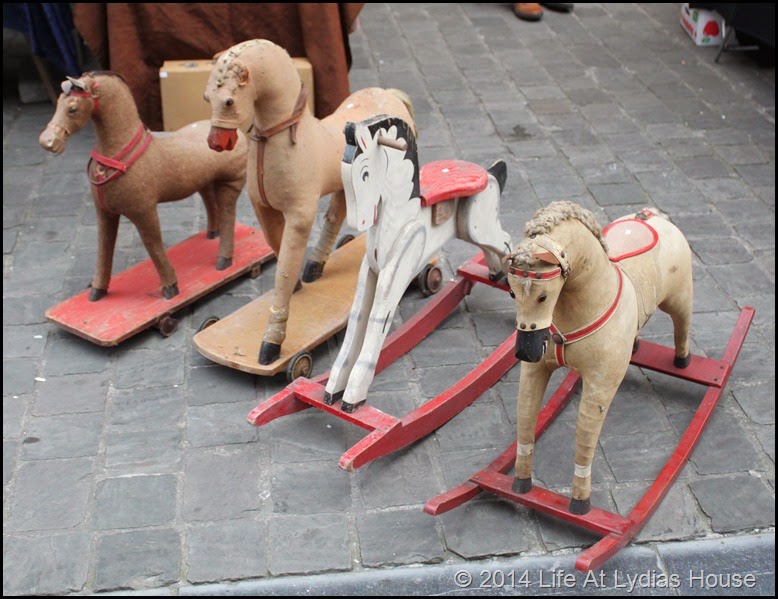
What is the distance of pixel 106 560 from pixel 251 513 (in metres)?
0.47

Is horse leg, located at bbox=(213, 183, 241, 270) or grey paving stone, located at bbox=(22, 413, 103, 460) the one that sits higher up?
horse leg, located at bbox=(213, 183, 241, 270)

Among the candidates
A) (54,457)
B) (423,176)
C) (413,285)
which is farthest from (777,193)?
(54,457)

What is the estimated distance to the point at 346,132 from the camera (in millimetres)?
2912

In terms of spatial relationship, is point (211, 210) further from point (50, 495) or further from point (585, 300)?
point (585, 300)

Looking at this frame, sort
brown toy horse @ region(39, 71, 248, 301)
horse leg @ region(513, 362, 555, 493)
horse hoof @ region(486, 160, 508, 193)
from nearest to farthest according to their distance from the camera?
horse leg @ region(513, 362, 555, 493) < brown toy horse @ region(39, 71, 248, 301) < horse hoof @ region(486, 160, 508, 193)

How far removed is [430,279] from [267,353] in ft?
3.06

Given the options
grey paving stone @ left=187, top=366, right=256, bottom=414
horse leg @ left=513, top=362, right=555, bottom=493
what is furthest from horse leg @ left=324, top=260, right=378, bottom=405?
horse leg @ left=513, top=362, right=555, bottom=493

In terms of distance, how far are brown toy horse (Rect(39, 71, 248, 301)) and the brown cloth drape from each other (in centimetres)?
163

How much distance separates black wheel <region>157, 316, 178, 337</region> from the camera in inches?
156

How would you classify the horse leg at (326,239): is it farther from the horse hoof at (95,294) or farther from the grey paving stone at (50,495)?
the grey paving stone at (50,495)

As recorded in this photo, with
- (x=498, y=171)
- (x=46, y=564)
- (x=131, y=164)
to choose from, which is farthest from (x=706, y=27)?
(x=46, y=564)

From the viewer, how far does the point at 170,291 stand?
4051 mm

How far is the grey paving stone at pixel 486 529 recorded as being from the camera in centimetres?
295

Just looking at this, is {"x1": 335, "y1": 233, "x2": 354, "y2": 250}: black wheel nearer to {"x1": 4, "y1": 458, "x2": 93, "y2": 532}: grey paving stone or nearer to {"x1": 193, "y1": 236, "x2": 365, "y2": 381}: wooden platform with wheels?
{"x1": 193, "y1": 236, "x2": 365, "y2": 381}: wooden platform with wheels
